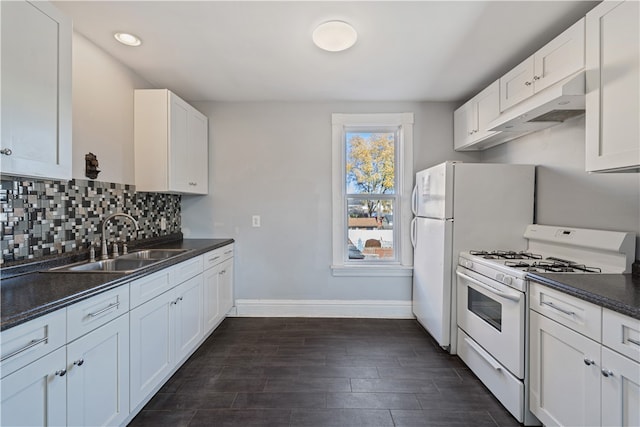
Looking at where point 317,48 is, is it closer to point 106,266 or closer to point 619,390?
point 106,266

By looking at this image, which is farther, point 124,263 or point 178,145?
point 178,145

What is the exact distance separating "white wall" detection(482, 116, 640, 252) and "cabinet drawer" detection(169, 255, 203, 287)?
110 inches

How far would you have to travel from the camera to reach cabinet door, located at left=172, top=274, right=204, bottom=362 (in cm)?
210

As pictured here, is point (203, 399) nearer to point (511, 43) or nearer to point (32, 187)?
point (32, 187)

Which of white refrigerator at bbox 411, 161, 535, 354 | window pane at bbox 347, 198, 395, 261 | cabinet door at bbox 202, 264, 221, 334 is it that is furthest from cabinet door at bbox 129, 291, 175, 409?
white refrigerator at bbox 411, 161, 535, 354

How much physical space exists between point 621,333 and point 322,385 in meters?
1.64

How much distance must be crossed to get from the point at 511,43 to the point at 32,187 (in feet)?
10.6

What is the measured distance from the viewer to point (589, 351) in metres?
1.29

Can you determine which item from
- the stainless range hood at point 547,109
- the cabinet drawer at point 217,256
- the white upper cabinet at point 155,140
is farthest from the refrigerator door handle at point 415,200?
the white upper cabinet at point 155,140

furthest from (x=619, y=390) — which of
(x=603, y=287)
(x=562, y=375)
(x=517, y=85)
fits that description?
(x=517, y=85)

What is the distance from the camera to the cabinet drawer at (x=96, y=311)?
1224 millimetres

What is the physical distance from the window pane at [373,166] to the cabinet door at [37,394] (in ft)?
8.83

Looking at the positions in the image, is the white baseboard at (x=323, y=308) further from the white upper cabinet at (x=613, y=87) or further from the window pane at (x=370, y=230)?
→ the white upper cabinet at (x=613, y=87)

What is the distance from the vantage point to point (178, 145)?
268cm
